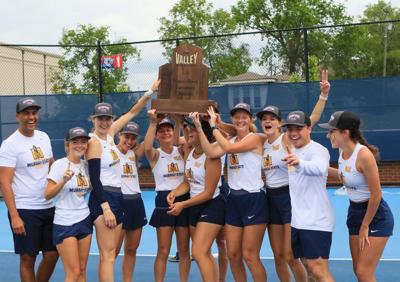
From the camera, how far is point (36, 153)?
18.2 feet

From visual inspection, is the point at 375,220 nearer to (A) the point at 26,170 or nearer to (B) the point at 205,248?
(B) the point at 205,248

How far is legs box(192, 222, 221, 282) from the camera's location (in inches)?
220

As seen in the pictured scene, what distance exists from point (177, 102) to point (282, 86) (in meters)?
8.23

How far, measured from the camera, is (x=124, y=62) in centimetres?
1531

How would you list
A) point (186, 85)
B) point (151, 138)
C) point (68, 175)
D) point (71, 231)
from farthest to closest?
point (151, 138), point (186, 85), point (71, 231), point (68, 175)

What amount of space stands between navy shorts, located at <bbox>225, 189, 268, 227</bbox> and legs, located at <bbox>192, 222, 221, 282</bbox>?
199 millimetres

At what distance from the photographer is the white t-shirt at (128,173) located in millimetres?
6125

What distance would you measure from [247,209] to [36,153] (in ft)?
6.50

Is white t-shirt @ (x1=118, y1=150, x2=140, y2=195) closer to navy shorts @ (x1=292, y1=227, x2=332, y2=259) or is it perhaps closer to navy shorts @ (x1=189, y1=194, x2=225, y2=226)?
navy shorts @ (x1=189, y1=194, x2=225, y2=226)

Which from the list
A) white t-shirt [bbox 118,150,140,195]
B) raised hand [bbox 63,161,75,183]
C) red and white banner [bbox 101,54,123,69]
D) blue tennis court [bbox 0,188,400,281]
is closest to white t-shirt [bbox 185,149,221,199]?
white t-shirt [bbox 118,150,140,195]

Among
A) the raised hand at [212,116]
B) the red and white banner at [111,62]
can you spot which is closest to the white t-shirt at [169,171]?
Result: the raised hand at [212,116]

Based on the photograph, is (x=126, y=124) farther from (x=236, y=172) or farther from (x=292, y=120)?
(x=292, y=120)

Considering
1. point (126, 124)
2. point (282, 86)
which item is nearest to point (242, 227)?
point (126, 124)

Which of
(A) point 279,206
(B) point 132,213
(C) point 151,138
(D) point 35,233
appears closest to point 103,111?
(C) point 151,138
